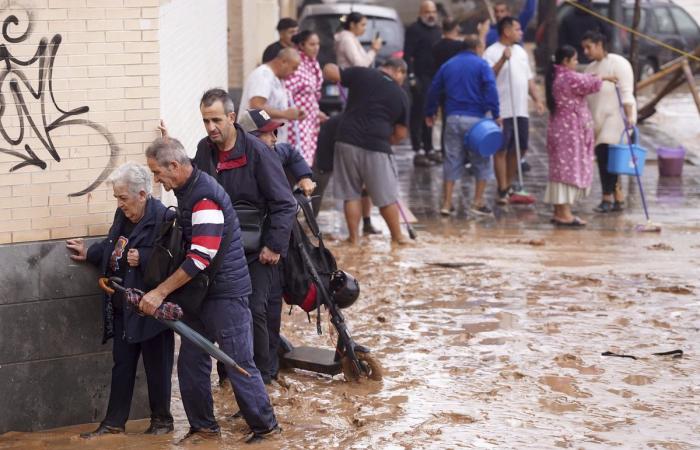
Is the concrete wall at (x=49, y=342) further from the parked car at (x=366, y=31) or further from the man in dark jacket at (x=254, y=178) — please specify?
the parked car at (x=366, y=31)

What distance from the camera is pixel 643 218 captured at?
13.2m

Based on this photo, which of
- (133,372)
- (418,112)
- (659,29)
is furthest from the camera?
(659,29)

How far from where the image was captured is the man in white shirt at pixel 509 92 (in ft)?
46.1

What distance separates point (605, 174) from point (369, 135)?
10.6 feet

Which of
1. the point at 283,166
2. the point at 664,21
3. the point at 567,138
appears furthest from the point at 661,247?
the point at 664,21

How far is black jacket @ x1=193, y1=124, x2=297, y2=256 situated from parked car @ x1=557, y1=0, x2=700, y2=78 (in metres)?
19.2

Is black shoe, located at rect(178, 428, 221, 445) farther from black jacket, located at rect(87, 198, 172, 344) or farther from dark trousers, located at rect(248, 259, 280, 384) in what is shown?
dark trousers, located at rect(248, 259, 280, 384)

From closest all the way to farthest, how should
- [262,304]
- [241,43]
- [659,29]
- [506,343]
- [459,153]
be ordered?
[262,304]
[506,343]
[459,153]
[241,43]
[659,29]

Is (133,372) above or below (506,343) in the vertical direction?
above

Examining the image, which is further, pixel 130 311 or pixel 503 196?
pixel 503 196

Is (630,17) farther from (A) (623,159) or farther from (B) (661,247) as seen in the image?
(B) (661,247)

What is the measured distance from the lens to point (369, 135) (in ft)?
37.8

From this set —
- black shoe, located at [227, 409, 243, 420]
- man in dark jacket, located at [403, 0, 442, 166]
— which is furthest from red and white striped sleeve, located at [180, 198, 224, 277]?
man in dark jacket, located at [403, 0, 442, 166]

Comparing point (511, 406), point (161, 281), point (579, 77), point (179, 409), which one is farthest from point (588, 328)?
point (579, 77)
